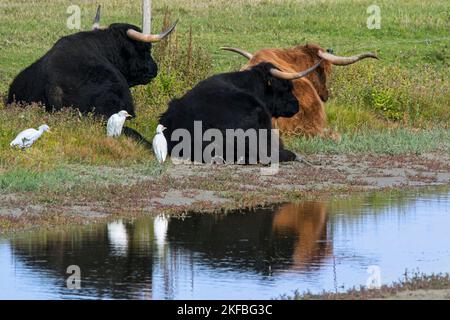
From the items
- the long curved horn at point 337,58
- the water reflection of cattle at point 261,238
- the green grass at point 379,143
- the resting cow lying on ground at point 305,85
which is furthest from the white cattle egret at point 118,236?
the long curved horn at point 337,58

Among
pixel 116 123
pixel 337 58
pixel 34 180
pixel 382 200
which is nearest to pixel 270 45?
pixel 337 58

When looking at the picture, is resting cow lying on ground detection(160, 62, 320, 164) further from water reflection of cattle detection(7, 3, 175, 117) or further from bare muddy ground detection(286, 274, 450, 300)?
bare muddy ground detection(286, 274, 450, 300)

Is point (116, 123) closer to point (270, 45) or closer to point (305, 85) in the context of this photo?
point (305, 85)

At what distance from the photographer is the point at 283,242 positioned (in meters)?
11.2

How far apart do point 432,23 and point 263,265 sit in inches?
939

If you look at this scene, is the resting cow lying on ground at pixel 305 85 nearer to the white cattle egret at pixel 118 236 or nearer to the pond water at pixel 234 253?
the pond water at pixel 234 253

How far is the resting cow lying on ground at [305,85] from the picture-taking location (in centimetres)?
1698

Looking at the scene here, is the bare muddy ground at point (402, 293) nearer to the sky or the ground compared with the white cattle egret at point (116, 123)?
nearer to the ground

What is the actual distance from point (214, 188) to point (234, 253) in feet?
10.1

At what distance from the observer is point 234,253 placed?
10633 mm

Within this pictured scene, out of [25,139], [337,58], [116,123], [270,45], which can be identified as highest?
[270,45]

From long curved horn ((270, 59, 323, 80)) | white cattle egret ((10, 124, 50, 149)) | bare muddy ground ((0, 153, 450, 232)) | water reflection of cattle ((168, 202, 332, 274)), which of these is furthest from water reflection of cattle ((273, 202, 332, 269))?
white cattle egret ((10, 124, 50, 149))

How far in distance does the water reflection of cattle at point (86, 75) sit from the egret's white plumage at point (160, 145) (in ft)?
4.47

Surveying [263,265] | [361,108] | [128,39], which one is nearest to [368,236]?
[263,265]
